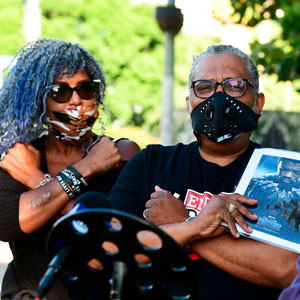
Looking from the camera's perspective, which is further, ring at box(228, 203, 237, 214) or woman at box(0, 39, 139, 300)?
woman at box(0, 39, 139, 300)

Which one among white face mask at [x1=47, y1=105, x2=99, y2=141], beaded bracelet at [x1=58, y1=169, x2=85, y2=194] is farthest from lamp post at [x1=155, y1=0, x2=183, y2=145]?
beaded bracelet at [x1=58, y1=169, x2=85, y2=194]

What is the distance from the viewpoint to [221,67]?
3107 mm

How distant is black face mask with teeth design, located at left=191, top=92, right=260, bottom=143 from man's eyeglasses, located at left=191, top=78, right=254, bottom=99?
0.17ft

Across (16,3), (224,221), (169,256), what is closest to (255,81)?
(224,221)

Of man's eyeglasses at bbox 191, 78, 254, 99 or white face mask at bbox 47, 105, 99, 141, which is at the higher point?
man's eyeglasses at bbox 191, 78, 254, 99

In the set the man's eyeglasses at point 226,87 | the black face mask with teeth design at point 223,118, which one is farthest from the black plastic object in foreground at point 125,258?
the man's eyeglasses at point 226,87

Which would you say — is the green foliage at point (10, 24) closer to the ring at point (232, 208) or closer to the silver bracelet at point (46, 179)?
the silver bracelet at point (46, 179)

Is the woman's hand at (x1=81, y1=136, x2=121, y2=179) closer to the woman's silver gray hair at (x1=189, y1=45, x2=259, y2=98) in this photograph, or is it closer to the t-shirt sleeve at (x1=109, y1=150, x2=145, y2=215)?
the t-shirt sleeve at (x1=109, y1=150, x2=145, y2=215)

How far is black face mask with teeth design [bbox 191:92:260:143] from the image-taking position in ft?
9.73

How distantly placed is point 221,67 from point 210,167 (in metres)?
0.50

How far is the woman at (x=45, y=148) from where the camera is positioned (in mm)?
3311

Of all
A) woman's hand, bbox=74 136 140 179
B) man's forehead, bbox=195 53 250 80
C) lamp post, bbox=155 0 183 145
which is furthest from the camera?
lamp post, bbox=155 0 183 145

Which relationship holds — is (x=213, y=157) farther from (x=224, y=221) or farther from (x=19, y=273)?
(x=19, y=273)

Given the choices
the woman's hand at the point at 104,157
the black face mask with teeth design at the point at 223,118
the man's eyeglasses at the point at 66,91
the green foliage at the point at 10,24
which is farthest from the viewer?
the green foliage at the point at 10,24
